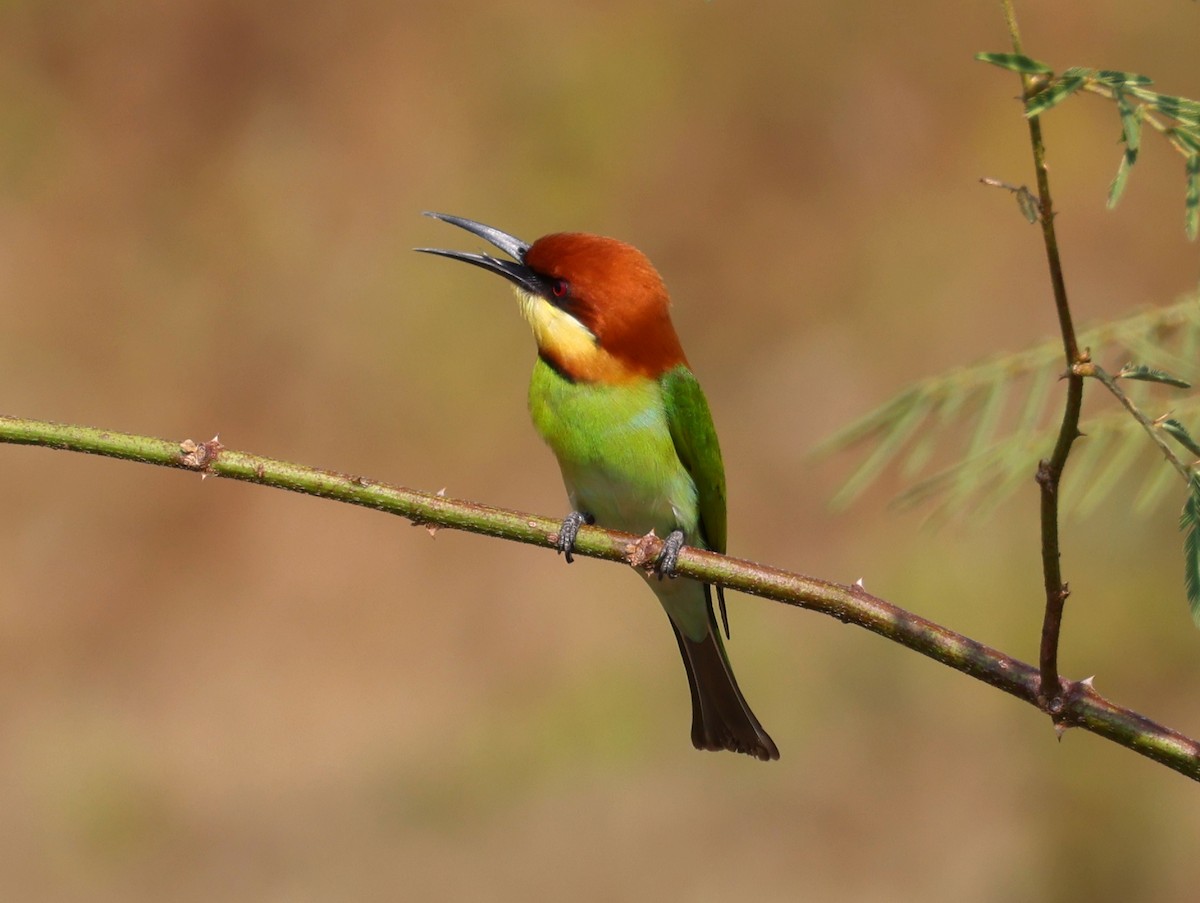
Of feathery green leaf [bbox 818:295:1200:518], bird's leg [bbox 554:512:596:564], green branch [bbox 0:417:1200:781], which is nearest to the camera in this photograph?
green branch [bbox 0:417:1200:781]

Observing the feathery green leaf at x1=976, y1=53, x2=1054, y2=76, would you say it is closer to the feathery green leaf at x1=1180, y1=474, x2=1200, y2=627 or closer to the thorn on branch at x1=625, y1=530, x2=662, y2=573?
the feathery green leaf at x1=1180, y1=474, x2=1200, y2=627

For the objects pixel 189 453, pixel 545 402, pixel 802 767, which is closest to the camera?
pixel 189 453

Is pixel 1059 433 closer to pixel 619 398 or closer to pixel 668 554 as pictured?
pixel 668 554

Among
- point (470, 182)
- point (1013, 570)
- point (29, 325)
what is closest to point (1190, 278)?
point (1013, 570)

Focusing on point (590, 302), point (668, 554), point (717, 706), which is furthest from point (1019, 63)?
point (717, 706)

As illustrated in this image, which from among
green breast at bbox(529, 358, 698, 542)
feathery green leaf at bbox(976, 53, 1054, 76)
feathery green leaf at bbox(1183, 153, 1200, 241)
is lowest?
feathery green leaf at bbox(1183, 153, 1200, 241)

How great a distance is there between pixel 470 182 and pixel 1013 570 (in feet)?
6.62

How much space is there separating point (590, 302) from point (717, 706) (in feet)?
2.10

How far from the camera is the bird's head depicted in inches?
76.8

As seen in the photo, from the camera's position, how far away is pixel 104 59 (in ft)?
13.7

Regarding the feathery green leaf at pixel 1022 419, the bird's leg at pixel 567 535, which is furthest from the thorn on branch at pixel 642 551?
the feathery green leaf at pixel 1022 419

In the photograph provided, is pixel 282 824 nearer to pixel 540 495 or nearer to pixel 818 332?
pixel 540 495

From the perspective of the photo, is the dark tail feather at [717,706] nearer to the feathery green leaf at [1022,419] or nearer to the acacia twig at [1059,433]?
the feathery green leaf at [1022,419]

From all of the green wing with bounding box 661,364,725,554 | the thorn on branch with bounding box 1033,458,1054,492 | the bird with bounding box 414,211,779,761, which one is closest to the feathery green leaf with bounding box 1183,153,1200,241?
the thorn on branch with bounding box 1033,458,1054,492
